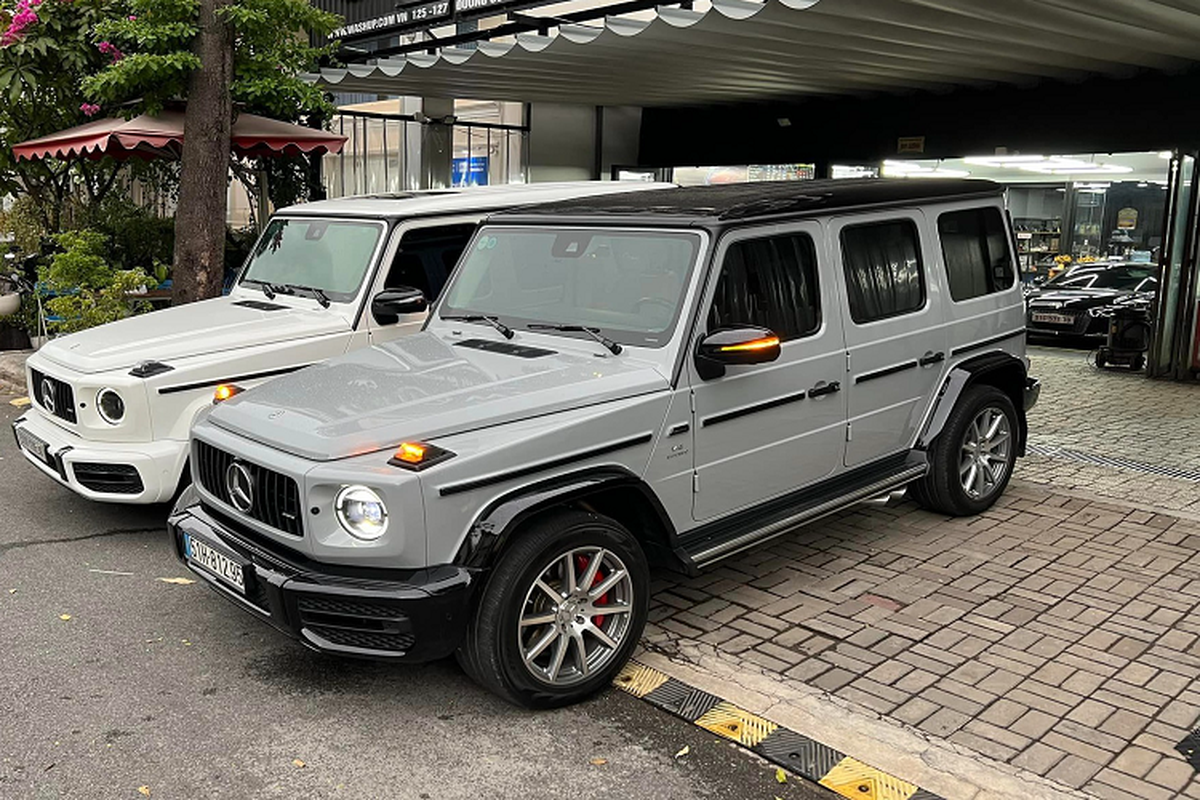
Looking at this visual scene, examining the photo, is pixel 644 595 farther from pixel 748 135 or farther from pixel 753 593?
pixel 748 135

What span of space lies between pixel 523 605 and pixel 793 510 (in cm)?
171

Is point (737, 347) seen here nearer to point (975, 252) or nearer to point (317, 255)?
point (975, 252)

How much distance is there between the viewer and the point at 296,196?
14.3 m

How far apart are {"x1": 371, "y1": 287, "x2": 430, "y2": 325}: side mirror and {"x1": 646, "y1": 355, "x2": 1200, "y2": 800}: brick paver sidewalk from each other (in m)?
2.17


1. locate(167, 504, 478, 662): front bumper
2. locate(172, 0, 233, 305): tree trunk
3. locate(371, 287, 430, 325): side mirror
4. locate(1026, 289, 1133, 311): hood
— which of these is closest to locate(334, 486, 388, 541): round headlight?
locate(167, 504, 478, 662): front bumper

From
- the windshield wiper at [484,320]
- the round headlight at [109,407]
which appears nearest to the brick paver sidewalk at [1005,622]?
the windshield wiper at [484,320]

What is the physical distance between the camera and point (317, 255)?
6.89 m

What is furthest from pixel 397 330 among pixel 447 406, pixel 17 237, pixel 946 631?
pixel 17 237

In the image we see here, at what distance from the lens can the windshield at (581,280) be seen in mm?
4637

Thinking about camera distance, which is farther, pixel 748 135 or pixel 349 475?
pixel 748 135

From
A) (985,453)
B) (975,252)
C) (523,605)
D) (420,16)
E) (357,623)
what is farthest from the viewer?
(420,16)

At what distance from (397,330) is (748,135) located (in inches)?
377

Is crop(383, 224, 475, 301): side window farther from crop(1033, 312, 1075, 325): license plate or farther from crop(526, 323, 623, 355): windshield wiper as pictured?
crop(1033, 312, 1075, 325): license plate

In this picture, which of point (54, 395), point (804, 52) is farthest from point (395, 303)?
point (804, 52)
